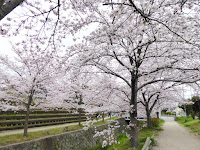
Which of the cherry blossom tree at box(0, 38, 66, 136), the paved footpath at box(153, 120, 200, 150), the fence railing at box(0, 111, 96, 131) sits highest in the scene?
the cherry blossom tree at box(0, 38, 66, 136)

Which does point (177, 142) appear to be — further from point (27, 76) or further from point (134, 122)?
point (27, 76)

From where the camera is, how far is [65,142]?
7.64 metres

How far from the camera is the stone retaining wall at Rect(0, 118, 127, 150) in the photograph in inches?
223

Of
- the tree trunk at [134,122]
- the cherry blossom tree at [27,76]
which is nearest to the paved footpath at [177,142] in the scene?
the tree trunk at [134,122]

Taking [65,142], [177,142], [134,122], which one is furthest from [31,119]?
[177,142]

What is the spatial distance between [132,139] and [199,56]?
440 cm

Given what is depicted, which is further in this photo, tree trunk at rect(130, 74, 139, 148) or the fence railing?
the fence railing

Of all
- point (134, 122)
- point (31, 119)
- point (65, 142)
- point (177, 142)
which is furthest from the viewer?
point (31, 119)

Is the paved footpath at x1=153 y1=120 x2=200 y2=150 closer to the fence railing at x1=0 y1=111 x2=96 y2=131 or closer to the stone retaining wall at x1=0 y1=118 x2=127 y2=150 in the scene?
the stone retaining wall at x1=0 y1=118 x2=127 y2=150

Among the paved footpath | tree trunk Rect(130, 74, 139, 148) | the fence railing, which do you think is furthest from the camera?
the fence railing

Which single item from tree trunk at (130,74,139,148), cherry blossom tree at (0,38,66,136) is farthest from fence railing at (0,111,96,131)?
tree trunk at (130,74,139,148)

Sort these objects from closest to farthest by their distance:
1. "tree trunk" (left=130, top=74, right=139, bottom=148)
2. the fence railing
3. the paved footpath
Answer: "tree trunk" (left=130, top=74, right=139, bottom=148)
the paved footpath
the fence railing

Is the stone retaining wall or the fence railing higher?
the fence railing

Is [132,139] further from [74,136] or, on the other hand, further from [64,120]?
[64,120]
